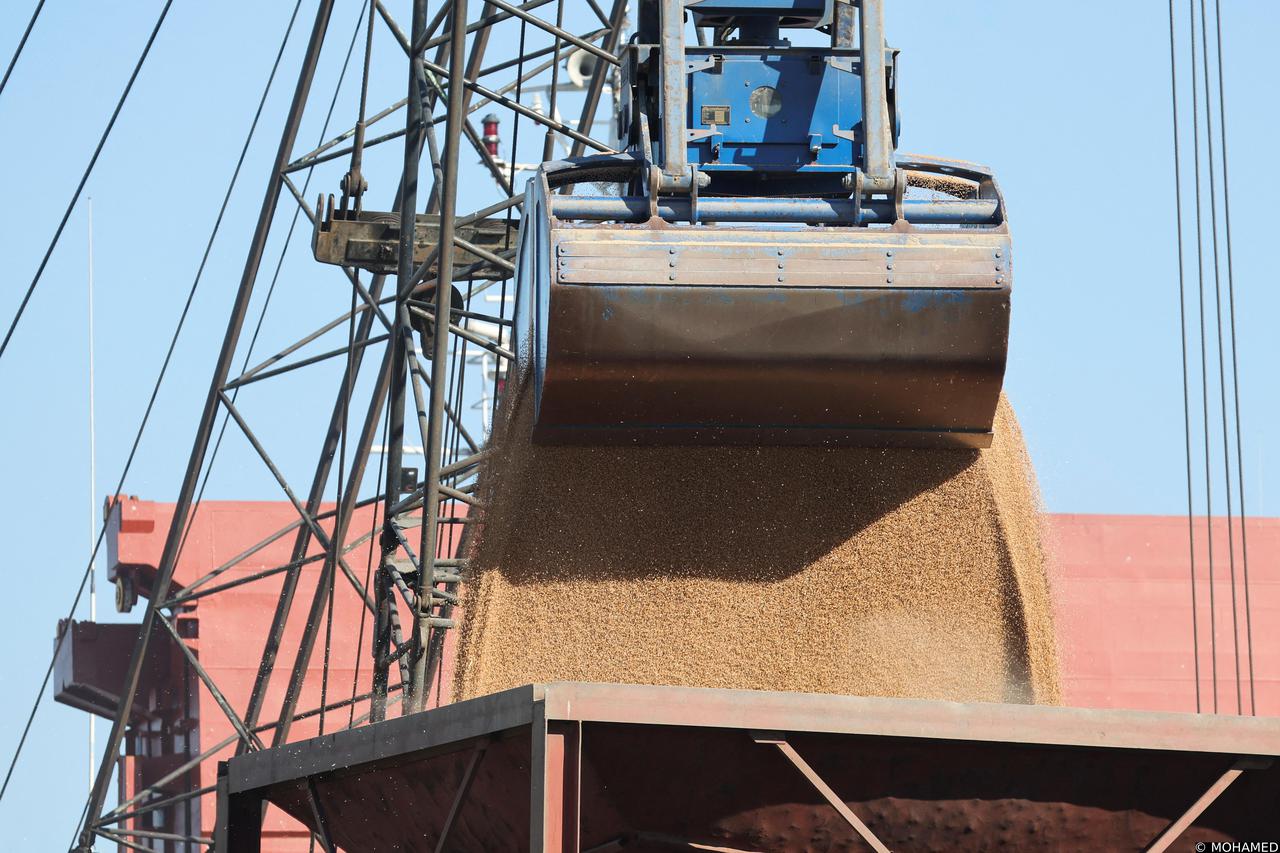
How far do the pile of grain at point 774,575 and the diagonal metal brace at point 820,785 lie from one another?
270cm

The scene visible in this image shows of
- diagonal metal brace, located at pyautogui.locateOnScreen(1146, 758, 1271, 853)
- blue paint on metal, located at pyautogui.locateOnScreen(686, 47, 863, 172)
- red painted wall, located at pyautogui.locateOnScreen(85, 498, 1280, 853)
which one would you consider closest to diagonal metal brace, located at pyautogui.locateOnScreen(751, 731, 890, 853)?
diagonal metal brace, located at pyautogui.locateOnScreen(1146, 758, 1271, 853)

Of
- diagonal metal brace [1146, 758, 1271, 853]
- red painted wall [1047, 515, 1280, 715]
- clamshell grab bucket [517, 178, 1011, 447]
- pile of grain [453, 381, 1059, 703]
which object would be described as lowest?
red painted wall [1047, 515, 1280, 715]

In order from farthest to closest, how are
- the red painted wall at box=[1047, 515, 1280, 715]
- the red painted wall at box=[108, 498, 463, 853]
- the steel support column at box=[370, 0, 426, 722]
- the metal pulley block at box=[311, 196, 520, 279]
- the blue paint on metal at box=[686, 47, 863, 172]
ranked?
the red painted wall at box=[1047, 515, 1280, 715] < the red painted wall at box=[108, 498, 463, 853] < the metal pulley block at box=[311, 196, 520, 279] < the steel support column at box=[370, 0, 426, 722] < the blue paint on metal at box=[686, 47, 863, 172]

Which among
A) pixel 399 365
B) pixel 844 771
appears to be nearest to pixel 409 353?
pixel 399 365

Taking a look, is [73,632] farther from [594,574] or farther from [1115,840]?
[1115,840]

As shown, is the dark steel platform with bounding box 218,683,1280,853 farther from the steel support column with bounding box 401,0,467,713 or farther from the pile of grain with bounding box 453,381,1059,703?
the steel support column with bounding box 401,0,467,713

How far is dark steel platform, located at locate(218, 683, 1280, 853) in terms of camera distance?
550 cm

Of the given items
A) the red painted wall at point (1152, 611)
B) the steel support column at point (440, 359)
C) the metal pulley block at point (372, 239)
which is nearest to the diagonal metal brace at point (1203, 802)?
the steel support column at point (440, 359)

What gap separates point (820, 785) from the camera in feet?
18.5

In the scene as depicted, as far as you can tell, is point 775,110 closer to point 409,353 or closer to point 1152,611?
point 409,353

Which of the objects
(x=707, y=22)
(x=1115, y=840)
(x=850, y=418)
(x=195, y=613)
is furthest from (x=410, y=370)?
(x=195, y=613)

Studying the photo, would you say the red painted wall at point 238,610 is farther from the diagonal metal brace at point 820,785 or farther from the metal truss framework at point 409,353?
the diagonal metal brace at point 820,785

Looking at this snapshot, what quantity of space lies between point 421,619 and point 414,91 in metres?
3.70

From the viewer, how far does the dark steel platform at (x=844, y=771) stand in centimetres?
550
